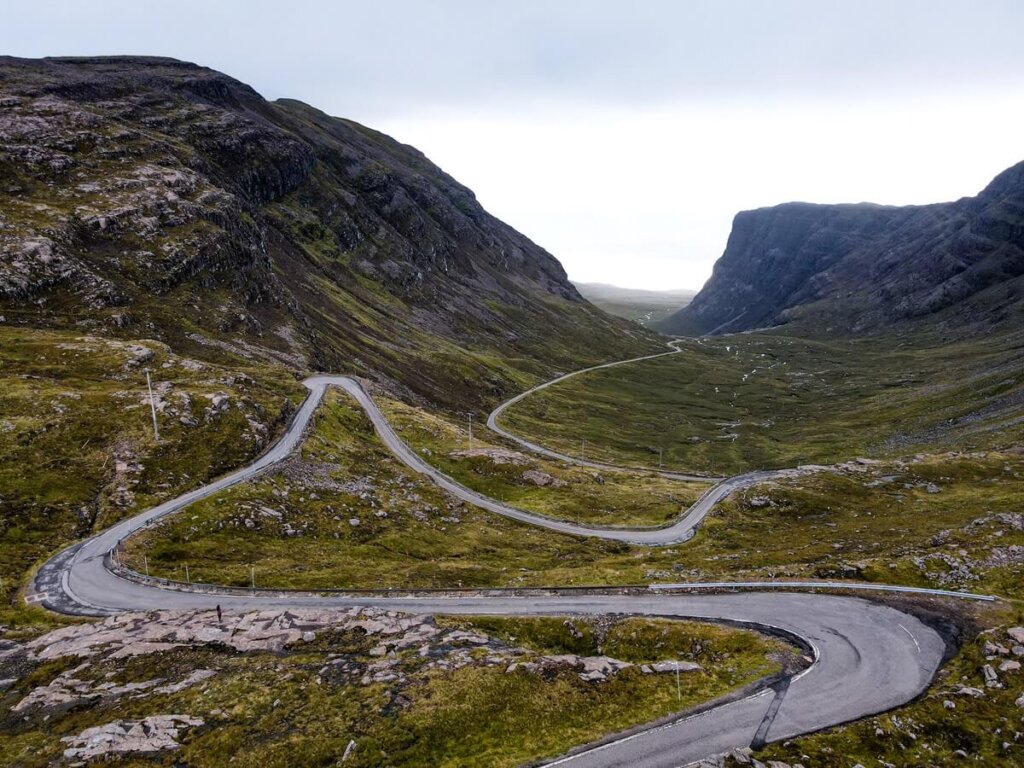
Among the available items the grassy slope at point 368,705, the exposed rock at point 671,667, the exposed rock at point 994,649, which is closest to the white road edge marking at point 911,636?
the exposed rock at point 994,649

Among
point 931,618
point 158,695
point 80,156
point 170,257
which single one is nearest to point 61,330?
point 170,257

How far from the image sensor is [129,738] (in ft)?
89.7

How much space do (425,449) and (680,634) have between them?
68.8 meters

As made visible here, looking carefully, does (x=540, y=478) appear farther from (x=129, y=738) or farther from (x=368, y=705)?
(x=129, y=738)

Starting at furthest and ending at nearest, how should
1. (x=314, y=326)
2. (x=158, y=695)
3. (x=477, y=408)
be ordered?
(x=477, y=408) < (x=314, y=326) < (x=158, y=695)

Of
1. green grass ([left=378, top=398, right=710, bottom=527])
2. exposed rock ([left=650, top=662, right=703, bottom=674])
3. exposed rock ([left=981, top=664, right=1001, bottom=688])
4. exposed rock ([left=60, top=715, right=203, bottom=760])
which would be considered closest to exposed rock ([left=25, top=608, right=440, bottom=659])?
exposed rock ([left=60, top=715, right=203, bottom=760])

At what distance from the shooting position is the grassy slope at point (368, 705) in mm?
27859

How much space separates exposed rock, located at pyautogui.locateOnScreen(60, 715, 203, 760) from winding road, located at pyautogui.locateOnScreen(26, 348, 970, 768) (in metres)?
17.6

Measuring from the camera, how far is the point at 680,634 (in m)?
41.2

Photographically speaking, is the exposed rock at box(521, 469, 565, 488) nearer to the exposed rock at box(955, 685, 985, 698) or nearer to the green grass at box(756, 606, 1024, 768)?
the green grass at box(756, 606, 1024, 768)

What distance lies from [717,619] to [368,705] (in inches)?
1090

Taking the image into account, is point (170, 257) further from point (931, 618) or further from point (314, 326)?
point (931, 618)

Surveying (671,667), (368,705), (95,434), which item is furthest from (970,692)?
(95,434)

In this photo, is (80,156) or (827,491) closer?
(827,491)
